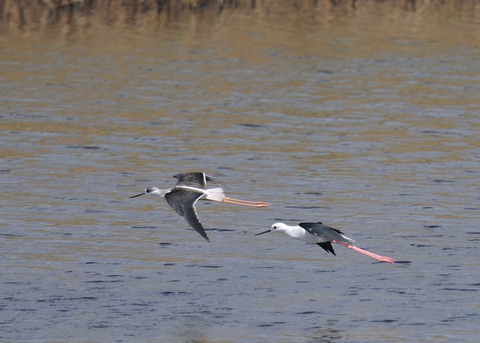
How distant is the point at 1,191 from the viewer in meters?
16.2

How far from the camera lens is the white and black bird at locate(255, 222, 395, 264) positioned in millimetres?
12203

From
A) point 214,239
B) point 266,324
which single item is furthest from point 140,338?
point 214,239

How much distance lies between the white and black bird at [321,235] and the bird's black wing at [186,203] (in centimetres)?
78

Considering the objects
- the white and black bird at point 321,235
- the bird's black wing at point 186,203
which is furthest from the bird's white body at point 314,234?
the bird's black wing at point 186,203

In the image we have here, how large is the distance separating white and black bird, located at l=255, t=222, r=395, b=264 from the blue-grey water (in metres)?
0.21

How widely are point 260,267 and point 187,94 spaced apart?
435 inches

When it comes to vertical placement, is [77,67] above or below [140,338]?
below

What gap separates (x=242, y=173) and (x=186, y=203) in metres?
4.92

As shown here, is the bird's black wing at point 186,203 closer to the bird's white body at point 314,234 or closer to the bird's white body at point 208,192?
the bird's white body at point 208,192

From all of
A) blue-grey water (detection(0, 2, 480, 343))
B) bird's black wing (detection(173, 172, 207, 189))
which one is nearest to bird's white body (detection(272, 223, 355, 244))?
blue-grey water (detection(0, 2, 480, 343))

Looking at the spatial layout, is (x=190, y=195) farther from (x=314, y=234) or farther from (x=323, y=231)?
(x=323, y=231)

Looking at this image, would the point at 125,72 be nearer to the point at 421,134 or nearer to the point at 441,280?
the point at 421,134

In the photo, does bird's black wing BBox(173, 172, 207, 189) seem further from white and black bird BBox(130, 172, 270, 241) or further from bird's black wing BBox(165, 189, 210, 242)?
bird's black wing BBox(165, 189, 210, 242)

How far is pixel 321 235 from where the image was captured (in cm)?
1226
